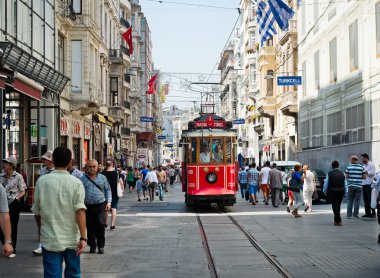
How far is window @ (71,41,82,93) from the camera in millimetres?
34344

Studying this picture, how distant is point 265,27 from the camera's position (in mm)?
27328

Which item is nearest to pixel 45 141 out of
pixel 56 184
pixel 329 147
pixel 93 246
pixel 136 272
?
pixel 329 147

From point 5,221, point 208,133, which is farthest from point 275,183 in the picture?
point 5,221

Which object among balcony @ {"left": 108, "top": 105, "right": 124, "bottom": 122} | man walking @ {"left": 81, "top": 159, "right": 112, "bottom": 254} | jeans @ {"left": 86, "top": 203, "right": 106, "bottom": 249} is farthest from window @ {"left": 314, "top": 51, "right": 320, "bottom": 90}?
jeans @ {"left": 86, "top": 203, "right": 106, "bottom": 249}

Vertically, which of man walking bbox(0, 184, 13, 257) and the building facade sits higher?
the building facade

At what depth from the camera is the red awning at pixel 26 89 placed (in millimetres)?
18994

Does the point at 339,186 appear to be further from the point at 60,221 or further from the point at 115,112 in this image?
the point at 115,112

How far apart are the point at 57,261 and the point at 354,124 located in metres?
22.9

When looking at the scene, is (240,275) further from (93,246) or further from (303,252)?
(93,246)

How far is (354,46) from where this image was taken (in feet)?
88.4

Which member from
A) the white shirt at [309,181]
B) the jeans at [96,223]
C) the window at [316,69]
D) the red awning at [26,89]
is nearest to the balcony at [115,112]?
the window at [316,69]

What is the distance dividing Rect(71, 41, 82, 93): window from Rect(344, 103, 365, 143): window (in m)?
14.3

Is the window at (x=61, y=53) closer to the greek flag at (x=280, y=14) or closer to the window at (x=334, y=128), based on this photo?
the greek flag at (x=280, y=14)

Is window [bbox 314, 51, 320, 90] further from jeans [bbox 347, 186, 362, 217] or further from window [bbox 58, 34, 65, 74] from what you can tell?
jeans [bbox 347, 186, 362, 217]
